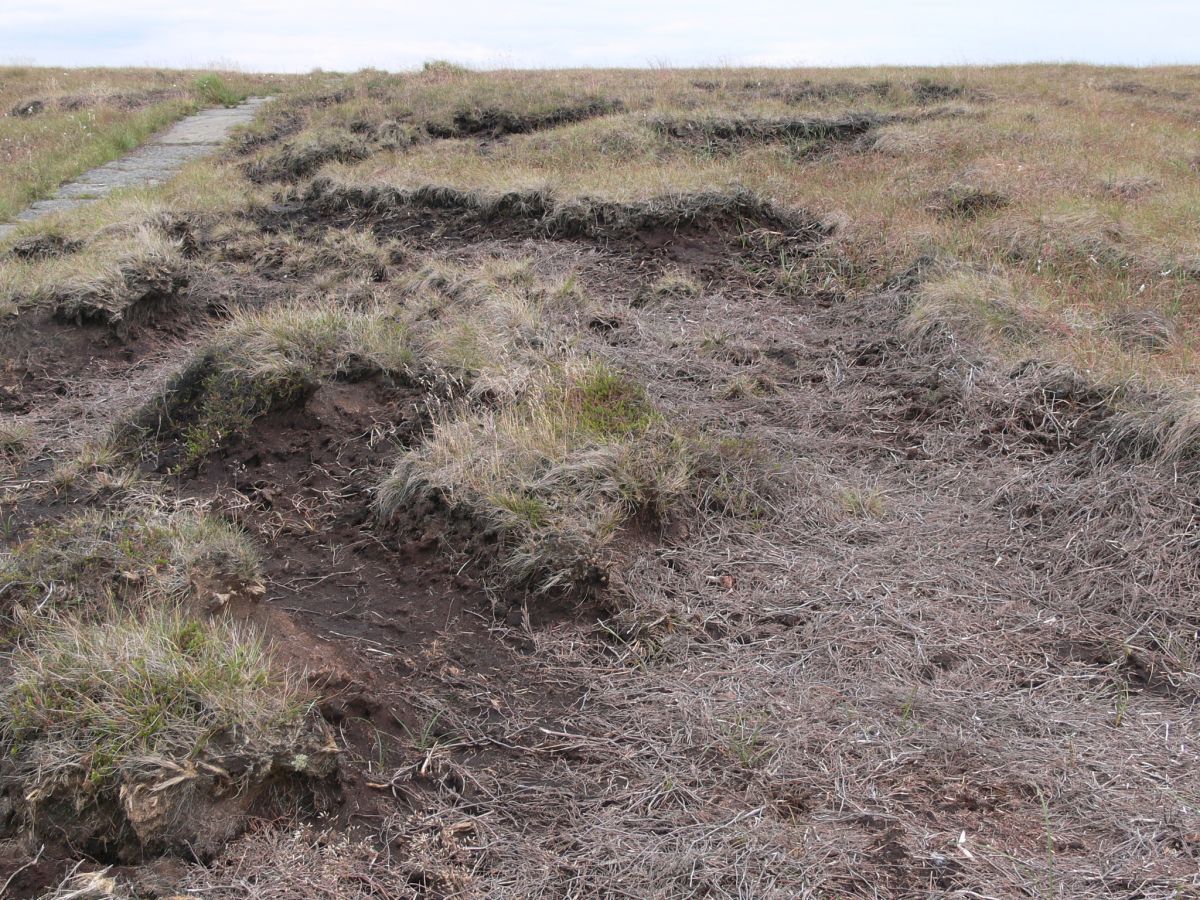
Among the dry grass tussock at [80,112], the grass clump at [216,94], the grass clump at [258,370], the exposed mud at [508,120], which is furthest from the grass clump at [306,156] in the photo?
the grass clump at [216,94]

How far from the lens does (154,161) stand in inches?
486

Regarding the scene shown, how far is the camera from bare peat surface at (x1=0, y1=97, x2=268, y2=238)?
406 inches

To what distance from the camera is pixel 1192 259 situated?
19.6 feet

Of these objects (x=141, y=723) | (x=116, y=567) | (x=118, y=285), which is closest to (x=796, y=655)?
(x=141, y=723)

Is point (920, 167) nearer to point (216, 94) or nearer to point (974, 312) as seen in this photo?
point (974, 312)

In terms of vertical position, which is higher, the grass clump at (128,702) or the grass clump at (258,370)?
the grass clump at (258,370)

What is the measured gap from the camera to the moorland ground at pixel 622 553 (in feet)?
7.83

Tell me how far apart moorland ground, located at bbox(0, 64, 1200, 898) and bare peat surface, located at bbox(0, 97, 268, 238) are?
3084 mm

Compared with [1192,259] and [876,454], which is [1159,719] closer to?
[876,454]

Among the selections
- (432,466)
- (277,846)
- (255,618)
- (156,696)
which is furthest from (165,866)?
(432,466)

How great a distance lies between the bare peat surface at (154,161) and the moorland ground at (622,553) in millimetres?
3084

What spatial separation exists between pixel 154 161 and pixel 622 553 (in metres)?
11.6

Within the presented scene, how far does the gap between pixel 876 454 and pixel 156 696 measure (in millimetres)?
3338

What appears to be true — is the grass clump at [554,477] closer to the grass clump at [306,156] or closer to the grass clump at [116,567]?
the grass clump at [116,567]
